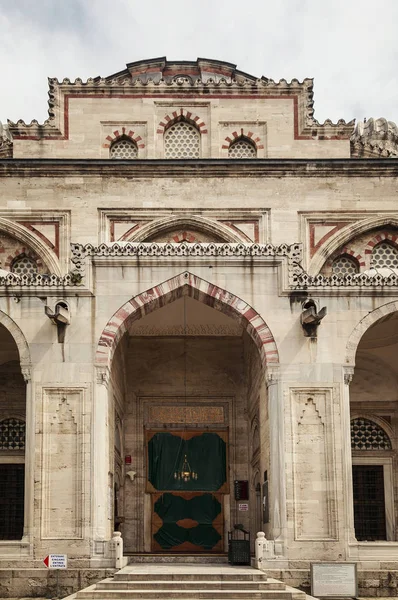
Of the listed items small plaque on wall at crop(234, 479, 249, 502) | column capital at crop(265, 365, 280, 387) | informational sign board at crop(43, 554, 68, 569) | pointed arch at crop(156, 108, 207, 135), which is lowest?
informational sign board at crop(43, 554, 68, 569)

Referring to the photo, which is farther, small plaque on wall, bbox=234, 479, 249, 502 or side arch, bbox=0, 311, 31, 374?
small plaque on wall, bbox=234, 479, 249, 502

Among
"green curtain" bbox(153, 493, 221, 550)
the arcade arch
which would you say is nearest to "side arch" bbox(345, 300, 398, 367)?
"green curtain" bbox(153, 493, 221, 550)

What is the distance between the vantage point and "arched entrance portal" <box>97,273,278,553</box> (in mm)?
22984

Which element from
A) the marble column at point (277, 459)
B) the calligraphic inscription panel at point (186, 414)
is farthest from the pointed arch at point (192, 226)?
the marble column at point (277, 459)

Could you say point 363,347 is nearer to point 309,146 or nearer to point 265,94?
point 309,146

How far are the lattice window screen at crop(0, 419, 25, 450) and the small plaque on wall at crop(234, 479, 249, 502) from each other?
5285mm

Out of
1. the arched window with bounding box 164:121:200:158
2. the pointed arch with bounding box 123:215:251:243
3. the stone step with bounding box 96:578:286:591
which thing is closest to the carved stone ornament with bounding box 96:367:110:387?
the stone step with bounding box 96:578:286:591

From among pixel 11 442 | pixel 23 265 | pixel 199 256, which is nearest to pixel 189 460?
pixel 11 442

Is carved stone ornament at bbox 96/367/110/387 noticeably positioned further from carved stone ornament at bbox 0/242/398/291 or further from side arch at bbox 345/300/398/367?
side arch at bbox 345/300/398/367

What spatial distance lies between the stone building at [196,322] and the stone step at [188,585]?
1.38m

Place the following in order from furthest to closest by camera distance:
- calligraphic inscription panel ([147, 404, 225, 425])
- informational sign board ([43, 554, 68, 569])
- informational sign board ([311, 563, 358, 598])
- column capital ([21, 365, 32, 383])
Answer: calligraphic inscription panel ([147, 404, 225, 425]) → column capital ([21, 365, 32, 383]) → informational sign board ([43, 554, 68, 569]) → informational sign board ([311, 563, 358, 598])

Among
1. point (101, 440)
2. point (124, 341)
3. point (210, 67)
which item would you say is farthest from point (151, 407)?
point (210, 67)

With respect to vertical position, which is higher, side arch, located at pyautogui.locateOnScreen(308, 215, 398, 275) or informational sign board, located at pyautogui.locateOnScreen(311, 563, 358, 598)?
side arch, located at pyautogui.locateOnScreen(308, 215, 398, 275)

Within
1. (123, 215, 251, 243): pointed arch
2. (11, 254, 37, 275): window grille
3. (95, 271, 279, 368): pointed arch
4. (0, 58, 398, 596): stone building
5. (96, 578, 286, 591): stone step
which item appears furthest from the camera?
(11, 254, 37, 275): window grille
